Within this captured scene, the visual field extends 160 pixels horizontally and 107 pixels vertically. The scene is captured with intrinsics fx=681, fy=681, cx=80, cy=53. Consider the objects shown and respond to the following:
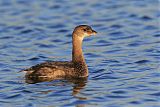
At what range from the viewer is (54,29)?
78.0ft

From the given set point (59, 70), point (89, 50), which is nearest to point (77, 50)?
point (59, 70)

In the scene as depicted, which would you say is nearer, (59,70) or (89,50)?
(59,70)

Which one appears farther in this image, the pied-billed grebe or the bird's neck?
the bird's neck

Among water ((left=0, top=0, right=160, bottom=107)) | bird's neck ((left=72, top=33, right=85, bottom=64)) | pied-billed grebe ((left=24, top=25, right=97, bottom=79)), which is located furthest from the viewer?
bird's neck ((left=72, top=33, right=85, bottom=64))

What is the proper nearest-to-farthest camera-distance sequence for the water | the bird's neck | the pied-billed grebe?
the water, the pied-billed grebe, the bird's neck

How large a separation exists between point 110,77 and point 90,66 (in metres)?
1.52

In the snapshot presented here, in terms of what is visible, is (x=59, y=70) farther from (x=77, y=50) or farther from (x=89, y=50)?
(x=89, y=50)

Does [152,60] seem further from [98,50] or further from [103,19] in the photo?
[103,19]

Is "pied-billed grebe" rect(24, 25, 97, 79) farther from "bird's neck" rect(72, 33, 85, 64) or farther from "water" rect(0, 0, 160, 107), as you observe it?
"water" rect(0, 0, 160, 107)

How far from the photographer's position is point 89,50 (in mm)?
20375

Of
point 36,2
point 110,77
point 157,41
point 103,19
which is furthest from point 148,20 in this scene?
point 110,77

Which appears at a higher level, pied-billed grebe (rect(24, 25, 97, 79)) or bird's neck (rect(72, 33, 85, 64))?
bird's neck (rect(72, 33, 85, 64))

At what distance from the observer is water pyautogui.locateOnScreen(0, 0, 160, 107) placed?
1491 centimetres

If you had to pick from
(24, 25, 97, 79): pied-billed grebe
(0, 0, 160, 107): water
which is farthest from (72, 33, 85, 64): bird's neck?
(0, 0, 160, 107): water
